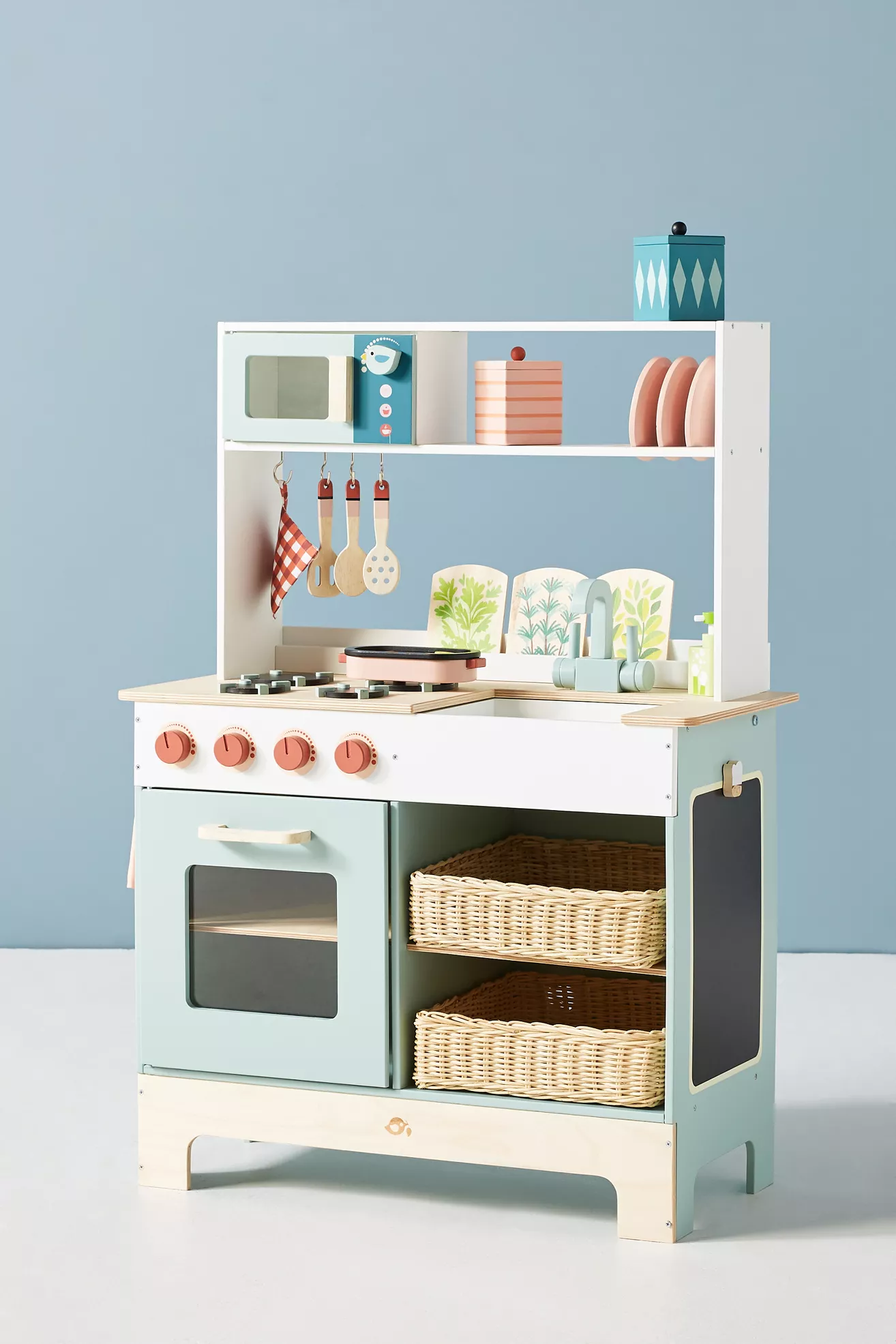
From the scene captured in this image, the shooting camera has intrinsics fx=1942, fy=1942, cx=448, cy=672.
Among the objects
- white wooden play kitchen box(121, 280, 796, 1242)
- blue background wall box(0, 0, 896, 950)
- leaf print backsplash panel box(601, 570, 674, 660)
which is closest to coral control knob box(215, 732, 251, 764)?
white wooden play kitchen box(121, 280, 796, 1242)

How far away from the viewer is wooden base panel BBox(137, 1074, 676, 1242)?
306 centimetres

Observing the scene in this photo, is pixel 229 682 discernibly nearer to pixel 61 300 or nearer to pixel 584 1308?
pixel 584 1308

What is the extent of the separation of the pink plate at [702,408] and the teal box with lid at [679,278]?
100 mm

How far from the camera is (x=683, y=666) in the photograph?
3.46 metres

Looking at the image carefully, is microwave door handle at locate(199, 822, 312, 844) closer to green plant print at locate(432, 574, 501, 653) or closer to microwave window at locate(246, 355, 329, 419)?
green plant print at locate(432, 574, 501, 653)

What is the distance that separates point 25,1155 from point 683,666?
4.93 feet

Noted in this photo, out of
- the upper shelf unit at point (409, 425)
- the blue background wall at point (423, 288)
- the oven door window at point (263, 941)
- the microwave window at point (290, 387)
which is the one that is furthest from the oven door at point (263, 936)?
the blue background wall at point (423, 288)

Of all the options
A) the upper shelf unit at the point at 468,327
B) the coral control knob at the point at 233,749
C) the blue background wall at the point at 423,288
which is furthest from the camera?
the blue background wall at the point at 423,288

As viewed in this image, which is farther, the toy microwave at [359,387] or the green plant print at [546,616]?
the green plant print at [546,616]

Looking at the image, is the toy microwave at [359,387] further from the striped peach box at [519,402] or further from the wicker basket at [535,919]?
the wicker basket at [535,919]

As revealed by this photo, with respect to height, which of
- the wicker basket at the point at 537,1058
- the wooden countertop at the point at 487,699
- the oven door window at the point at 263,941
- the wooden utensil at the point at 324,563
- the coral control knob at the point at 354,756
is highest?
the wooden utensil at the point at 324,563

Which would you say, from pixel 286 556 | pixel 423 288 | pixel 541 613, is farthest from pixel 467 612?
pixel 423 288

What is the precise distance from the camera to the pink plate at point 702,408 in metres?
3.20

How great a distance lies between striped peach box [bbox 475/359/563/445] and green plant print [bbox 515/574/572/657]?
29 cm
